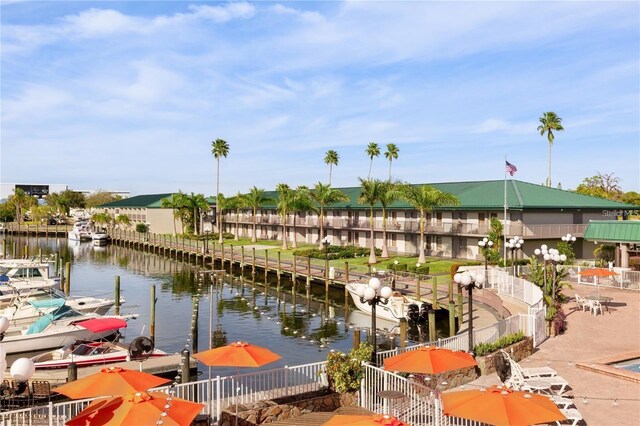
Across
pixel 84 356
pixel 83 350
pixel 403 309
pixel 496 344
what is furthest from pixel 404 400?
pixel 403 309

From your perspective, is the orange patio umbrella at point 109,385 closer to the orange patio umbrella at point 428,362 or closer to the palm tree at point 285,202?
the orange patio umbrella at point 428,362

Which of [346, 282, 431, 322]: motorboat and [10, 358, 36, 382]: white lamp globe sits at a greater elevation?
[10, 358, 36, 382]: white lamp globe

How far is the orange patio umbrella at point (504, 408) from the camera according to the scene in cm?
1051

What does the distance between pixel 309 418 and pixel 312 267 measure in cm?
3941

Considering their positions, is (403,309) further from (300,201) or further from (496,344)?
Result: (300,201)

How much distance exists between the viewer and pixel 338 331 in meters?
36.8

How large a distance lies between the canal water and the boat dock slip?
270 cm

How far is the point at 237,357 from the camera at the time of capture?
15.2m

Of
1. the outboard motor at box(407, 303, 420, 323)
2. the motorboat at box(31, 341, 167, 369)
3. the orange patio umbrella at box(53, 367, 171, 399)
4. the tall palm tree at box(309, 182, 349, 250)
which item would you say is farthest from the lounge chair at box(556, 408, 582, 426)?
the tall palm tree at box(309, 182, 349, 250)

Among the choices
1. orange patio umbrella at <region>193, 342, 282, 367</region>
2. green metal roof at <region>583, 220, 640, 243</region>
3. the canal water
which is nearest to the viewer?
orange patio umbrella at <region>193, 342, 282, 367</region>

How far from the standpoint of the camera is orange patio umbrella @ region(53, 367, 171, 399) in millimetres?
12984

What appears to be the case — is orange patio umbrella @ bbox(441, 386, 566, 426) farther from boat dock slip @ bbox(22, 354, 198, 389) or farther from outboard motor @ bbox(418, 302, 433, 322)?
outboard motor @ bbox(418, 302, 433, 322)

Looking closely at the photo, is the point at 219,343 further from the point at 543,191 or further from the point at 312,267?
the point at 543,191

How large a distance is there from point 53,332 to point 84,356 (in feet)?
17.3
